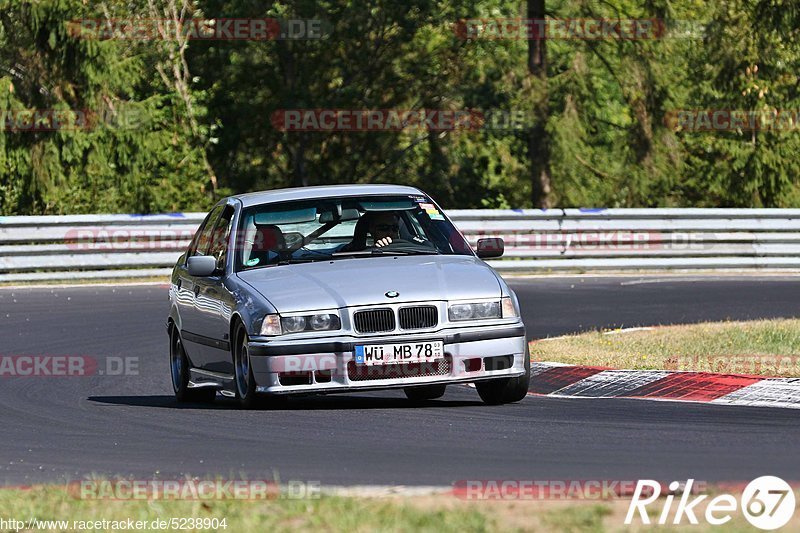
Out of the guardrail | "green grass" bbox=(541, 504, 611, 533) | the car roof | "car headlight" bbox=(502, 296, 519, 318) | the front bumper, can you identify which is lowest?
the guardrail

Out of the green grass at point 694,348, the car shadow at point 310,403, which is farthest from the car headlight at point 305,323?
the green grass at point 694,348

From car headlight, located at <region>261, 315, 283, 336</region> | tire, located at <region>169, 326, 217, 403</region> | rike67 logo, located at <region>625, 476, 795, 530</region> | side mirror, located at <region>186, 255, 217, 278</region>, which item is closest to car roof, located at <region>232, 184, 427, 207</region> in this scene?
side mirror, located at <region>186, 255, 217, 278</region>

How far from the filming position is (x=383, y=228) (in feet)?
38.5

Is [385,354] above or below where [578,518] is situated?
below

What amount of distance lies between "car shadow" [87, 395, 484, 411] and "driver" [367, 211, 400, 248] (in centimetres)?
116

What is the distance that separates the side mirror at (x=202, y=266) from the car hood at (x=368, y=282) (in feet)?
1.15

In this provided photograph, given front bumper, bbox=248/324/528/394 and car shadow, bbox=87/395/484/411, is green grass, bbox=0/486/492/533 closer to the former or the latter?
front bumper, bbox=248/324/528/394

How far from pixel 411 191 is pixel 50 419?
324 cm

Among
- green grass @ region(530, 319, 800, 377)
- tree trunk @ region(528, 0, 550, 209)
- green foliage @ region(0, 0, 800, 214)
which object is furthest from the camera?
tree trunk @ region(528, 0, 550, 209)

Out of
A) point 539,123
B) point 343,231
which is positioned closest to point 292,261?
point 343,231

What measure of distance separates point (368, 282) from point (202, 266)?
1521 millimetres

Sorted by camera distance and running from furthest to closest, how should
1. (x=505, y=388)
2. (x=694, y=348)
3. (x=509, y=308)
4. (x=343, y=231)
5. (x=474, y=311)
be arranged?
1. (x=694, y=348)
2. (x=343, y=231)
3. (x=505, y=388)
4. (x=509, y=308)
5. (x=474, y=311)

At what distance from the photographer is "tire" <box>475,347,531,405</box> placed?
10938mm

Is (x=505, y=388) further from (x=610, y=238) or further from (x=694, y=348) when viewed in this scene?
(x=610, y=238)
